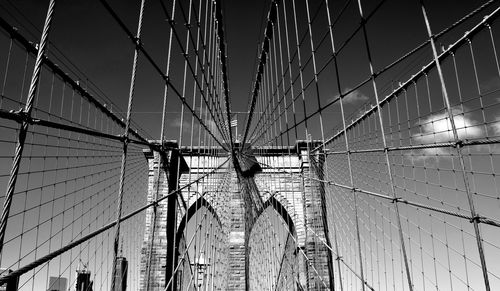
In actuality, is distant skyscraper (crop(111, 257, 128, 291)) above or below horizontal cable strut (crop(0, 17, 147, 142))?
below

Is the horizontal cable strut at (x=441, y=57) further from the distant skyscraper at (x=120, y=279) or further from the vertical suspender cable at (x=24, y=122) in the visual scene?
the distant skyscraper at (x=120, y=279)

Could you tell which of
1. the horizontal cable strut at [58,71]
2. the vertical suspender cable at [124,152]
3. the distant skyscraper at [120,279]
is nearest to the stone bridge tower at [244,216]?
the distant skyscraper at [120,279]

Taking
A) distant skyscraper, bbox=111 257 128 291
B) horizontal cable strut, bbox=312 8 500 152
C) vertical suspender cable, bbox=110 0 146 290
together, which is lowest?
distant skyscraper, bbox=111 257 128 291

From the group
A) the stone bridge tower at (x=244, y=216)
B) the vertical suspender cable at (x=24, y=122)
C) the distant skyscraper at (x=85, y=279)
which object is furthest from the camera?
the stone bridge tower at (x=244, y=216)

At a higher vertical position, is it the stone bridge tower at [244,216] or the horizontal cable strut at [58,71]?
the horizontal cable strut at [58,71]

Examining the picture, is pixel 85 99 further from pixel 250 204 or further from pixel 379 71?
pixel 250 204

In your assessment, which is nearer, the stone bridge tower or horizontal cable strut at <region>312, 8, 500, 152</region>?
horizontal cable strut at <region>312, 8, 500, 152</region>

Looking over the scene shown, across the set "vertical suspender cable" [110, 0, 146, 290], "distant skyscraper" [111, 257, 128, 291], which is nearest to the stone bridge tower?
"distant skyscraper" [111, 257, 128, 291]

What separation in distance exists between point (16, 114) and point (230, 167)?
27.0ft

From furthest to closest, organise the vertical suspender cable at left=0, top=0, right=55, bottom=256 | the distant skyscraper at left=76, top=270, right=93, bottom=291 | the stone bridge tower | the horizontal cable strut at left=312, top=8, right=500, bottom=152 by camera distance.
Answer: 1. the stone bridge tower
2. the distant skyscraper at left=76, top=270, right=93, bottom=291
3. the horizontal cable strut at left=312, top=8, right=500, bottom=152
4. the vertical suspender cable at left=0, top=0, right=55, bottom=256

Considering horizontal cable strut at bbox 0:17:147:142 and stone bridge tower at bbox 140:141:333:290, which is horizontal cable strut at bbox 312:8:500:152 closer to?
horizontal cable strut at bbox 0:17:147:142

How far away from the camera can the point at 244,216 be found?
9094 mm

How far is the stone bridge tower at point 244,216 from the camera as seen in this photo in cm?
848

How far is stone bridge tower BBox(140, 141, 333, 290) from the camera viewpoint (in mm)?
8477
